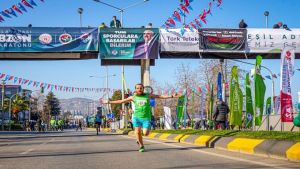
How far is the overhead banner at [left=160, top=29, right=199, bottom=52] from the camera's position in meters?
28.6

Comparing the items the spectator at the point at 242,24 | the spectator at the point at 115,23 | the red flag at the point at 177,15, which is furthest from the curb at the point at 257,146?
the spectator at the point at 115,23

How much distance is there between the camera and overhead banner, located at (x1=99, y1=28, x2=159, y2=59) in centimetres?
2830

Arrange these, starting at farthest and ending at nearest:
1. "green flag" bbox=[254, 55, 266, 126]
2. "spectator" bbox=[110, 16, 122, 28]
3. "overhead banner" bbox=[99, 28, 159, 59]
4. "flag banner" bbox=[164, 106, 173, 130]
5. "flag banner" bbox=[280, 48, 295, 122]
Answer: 1. "spectator" bbox=[110, 16, 122, 28]
2. "flag banner" bbox=[164, 106, 173, 130]
3. "overhead banner" bbox=[99, 28, 159, 59]
4. "green flag" bbox=[254, 55, 266, 126]
5. "flag banner" bbox=[280, 48, 295, 122]

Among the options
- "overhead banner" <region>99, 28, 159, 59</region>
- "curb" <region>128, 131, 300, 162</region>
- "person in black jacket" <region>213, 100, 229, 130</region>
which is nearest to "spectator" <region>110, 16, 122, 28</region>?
"overhead banner" <region>99, 28, 159, 59</region>

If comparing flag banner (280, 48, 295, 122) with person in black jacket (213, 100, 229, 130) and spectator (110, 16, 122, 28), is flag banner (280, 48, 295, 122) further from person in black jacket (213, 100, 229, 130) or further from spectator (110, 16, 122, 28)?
spectator (110, 16, 122, 28)

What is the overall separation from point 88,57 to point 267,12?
13.9 m

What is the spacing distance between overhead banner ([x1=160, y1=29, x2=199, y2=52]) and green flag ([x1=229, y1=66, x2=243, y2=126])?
10.2 meters

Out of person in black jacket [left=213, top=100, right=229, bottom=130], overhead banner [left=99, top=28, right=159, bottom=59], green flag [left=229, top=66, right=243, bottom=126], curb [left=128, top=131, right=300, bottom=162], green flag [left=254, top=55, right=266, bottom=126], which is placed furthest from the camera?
overhead banner [left=99, top=28, right=159, bottom=59]

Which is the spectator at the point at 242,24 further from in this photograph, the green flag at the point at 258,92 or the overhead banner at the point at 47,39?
the green flag at the point at 258,92

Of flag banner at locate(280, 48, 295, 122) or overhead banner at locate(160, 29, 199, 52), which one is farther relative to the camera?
overhead banner at locate(160, 29, 199, 52)

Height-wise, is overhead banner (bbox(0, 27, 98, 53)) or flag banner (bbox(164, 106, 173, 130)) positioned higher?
overhead banner (bbox(0, 27, 98, 53))

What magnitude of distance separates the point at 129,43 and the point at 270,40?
8.79 meters

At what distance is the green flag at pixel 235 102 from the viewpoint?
706 inches

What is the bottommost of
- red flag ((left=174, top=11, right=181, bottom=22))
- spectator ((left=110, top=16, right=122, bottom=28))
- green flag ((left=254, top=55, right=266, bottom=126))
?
green flag ((left=254, top=55, right=266, bottom=126))
